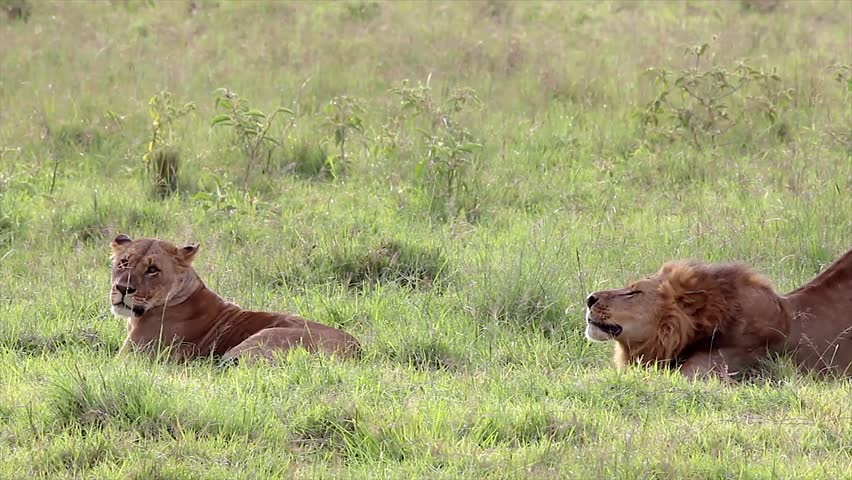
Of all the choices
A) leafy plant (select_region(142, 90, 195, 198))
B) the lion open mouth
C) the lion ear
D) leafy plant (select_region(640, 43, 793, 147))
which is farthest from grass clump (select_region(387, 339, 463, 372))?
leafy plant (select_region(640, 43, 793, 147))

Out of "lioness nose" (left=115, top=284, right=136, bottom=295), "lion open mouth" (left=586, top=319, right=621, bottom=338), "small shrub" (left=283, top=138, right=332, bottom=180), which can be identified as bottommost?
"small shrub" (left=283, top=138, right=332, bottom=180)

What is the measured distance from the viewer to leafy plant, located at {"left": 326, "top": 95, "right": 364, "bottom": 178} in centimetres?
1032

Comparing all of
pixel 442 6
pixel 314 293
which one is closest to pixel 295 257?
pixel 314 293

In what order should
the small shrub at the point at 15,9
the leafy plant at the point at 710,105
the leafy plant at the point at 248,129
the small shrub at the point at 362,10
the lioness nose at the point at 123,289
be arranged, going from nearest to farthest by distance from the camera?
the lioness nose at the point at 123,289, the leafy plant at the point at 248,129, the leafy plant at the point at 710,105, the small shrub at the point at 15,9, the small shrub at the point at 362,10

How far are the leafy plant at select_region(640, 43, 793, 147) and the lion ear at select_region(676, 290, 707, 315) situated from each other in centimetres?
461

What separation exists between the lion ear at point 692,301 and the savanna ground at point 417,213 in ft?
1.33

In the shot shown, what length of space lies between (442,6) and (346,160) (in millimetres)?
5310

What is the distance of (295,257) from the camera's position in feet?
26.7

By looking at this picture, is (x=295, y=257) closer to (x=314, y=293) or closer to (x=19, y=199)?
(x=314, y=293)

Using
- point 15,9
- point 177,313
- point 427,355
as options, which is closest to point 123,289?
point 177,313

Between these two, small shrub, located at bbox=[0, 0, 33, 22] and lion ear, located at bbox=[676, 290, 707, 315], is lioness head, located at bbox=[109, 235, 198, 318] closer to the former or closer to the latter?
lion ear, located at bbox=[676, 290, 707, 315]

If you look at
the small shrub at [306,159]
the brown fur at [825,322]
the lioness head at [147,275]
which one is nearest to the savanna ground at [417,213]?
the small shrub at [306,159]

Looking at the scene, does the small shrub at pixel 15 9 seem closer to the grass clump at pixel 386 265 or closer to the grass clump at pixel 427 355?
the grass clump at pixel 386 265

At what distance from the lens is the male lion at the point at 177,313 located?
6.65 meters
